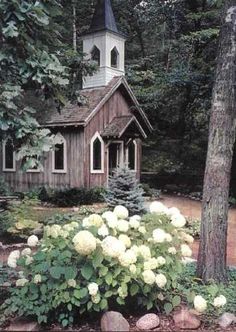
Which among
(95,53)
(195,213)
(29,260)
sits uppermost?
(95,53)

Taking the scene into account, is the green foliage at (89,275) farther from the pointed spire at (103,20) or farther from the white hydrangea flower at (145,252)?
the pointed spire at (103,20)

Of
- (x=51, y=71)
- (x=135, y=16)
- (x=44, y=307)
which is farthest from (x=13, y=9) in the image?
(x=135, y=16)

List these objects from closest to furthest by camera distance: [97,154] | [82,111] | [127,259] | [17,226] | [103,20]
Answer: [127,259] → [17,226] → [82,111] → [97,154] → [103,20]

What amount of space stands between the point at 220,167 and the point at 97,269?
95.0 inches

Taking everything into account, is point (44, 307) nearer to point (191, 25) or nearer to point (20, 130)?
point (20, 130)

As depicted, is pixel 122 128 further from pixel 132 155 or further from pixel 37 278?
pixel 37 278

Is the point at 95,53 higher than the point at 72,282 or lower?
higher

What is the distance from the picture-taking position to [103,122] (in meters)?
18.2

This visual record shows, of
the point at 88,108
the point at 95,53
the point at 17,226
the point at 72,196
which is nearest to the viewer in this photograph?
the point at 17,226

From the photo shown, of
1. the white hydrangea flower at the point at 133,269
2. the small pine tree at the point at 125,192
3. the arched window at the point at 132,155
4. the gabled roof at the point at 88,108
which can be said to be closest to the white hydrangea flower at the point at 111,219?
the white hydrangea flower at the point at 133,269

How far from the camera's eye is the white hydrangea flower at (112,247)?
12.1 feet

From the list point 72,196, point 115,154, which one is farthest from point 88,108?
point 72,196

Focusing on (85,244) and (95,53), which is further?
(95,53)

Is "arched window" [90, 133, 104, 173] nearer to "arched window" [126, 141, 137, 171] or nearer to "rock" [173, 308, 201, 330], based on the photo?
"arched window" [126, 141, 137, 171]
